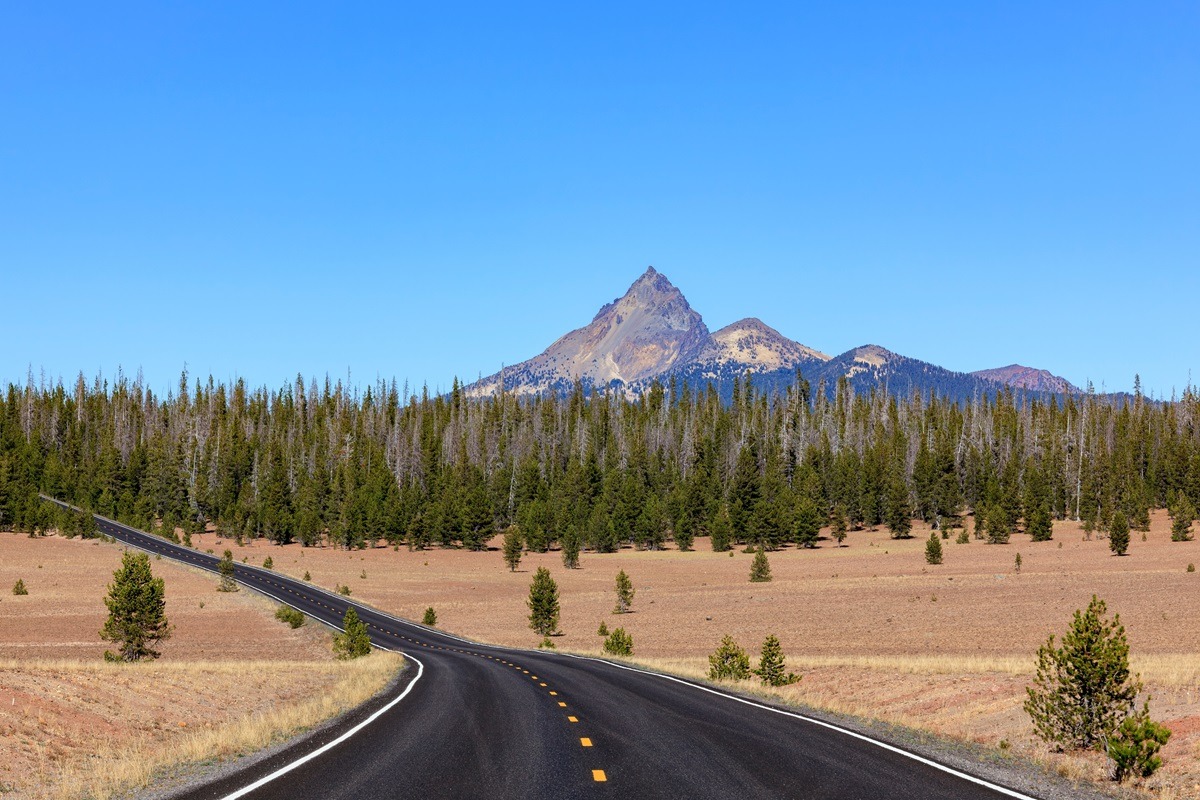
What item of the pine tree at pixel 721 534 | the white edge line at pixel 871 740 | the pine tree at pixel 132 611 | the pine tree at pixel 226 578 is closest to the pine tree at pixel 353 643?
the pine tree at pixel 132 611

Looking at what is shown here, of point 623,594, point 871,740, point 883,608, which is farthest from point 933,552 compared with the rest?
point 871,740

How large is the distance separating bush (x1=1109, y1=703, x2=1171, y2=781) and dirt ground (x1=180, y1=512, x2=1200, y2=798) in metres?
0.25

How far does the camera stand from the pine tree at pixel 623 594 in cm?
6272

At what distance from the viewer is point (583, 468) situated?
136500mm

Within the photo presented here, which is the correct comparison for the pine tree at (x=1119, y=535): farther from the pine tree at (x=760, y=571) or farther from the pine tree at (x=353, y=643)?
the pine tree at (x=353, y=643)

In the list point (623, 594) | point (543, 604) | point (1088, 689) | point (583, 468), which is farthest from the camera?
point (583, 468)

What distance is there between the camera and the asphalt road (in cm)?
1133

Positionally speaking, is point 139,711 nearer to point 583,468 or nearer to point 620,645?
point 620,645

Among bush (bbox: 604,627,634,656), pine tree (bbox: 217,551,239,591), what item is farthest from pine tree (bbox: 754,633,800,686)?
pine tree (bbox: 217,551,239,591)

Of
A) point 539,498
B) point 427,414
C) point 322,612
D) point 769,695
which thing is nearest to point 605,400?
point 427,414

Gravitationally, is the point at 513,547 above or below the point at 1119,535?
below

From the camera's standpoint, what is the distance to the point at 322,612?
6338 cm

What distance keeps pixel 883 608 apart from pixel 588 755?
47.9m

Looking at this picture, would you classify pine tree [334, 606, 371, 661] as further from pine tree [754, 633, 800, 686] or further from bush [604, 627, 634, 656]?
pine tree [754, 633, 800, 686]
